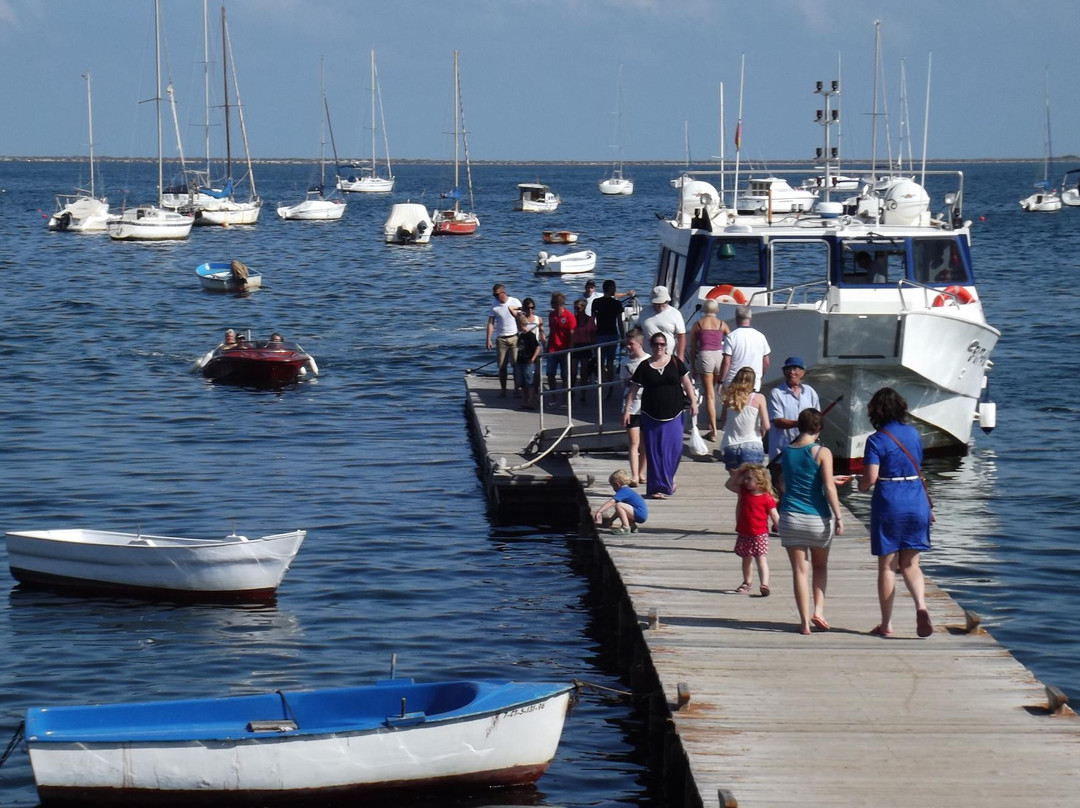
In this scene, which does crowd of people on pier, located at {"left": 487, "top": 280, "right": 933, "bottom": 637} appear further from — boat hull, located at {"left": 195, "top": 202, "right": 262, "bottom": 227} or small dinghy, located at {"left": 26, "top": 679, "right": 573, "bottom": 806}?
boat hull, located at {"left": 195, "top": 202, "right": 262, "bottom": 227}

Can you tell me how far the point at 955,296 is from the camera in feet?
67.0

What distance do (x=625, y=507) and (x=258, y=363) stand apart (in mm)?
17396

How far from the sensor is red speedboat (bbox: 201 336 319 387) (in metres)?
30.7

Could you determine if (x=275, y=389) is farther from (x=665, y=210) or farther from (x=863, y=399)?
(x=665, y=210)

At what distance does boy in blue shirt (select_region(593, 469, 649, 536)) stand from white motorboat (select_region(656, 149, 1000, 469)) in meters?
4.86

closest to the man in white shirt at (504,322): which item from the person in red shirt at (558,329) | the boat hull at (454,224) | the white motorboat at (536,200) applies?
the person in red shirt at (558,329)

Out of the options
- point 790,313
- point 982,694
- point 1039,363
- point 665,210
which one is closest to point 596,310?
point 790,313

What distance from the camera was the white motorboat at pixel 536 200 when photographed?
121m

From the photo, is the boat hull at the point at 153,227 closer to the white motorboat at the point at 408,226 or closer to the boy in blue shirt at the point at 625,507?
the white motorboat at the point at 408,226

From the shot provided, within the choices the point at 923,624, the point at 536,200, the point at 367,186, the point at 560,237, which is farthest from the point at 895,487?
the point at 367,186

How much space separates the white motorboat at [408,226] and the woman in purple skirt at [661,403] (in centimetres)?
6265

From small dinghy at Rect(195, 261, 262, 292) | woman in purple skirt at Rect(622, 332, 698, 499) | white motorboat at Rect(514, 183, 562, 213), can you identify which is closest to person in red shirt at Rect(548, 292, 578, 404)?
woman in purple skirt at Rect(622, 332, 698, 499)

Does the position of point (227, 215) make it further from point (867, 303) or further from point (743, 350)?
point (743, 350)

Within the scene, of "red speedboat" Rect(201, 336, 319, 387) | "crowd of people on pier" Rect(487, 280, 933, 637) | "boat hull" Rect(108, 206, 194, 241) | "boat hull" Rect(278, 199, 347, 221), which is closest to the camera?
"crowd of people on pier" Rect(487, 280, 933, 637)
